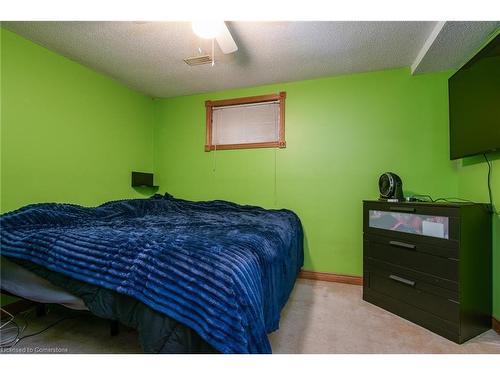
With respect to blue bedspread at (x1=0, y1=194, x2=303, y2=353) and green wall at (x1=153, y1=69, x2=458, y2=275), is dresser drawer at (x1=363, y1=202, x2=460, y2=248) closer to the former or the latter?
green wall at (x1=153, y1=69, x2=458, y2=275)

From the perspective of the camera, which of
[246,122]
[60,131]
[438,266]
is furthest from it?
[246,122]

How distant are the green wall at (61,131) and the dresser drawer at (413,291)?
277 cm

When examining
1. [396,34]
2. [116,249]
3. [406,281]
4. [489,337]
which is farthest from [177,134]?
[489,337]

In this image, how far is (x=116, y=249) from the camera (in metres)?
1.07

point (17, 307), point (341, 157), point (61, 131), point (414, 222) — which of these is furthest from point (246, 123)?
point (17, 307)

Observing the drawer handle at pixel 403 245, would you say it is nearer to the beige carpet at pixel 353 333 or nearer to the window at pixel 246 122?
the beige carpet at pixel 353 333

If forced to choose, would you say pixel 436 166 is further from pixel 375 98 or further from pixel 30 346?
pixel 30 346

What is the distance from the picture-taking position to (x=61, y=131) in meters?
2.16

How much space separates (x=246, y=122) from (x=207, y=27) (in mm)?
1352

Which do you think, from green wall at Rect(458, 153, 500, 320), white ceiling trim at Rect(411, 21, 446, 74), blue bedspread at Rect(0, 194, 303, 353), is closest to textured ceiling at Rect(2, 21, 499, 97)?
white ceiling trim at Rect(411, 21, 446, 74)

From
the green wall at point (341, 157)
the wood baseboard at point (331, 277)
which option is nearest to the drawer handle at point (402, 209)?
the green wall at point (341, 157)

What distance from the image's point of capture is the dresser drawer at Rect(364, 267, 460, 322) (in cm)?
→ 151

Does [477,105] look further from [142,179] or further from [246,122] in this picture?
[142,179]
